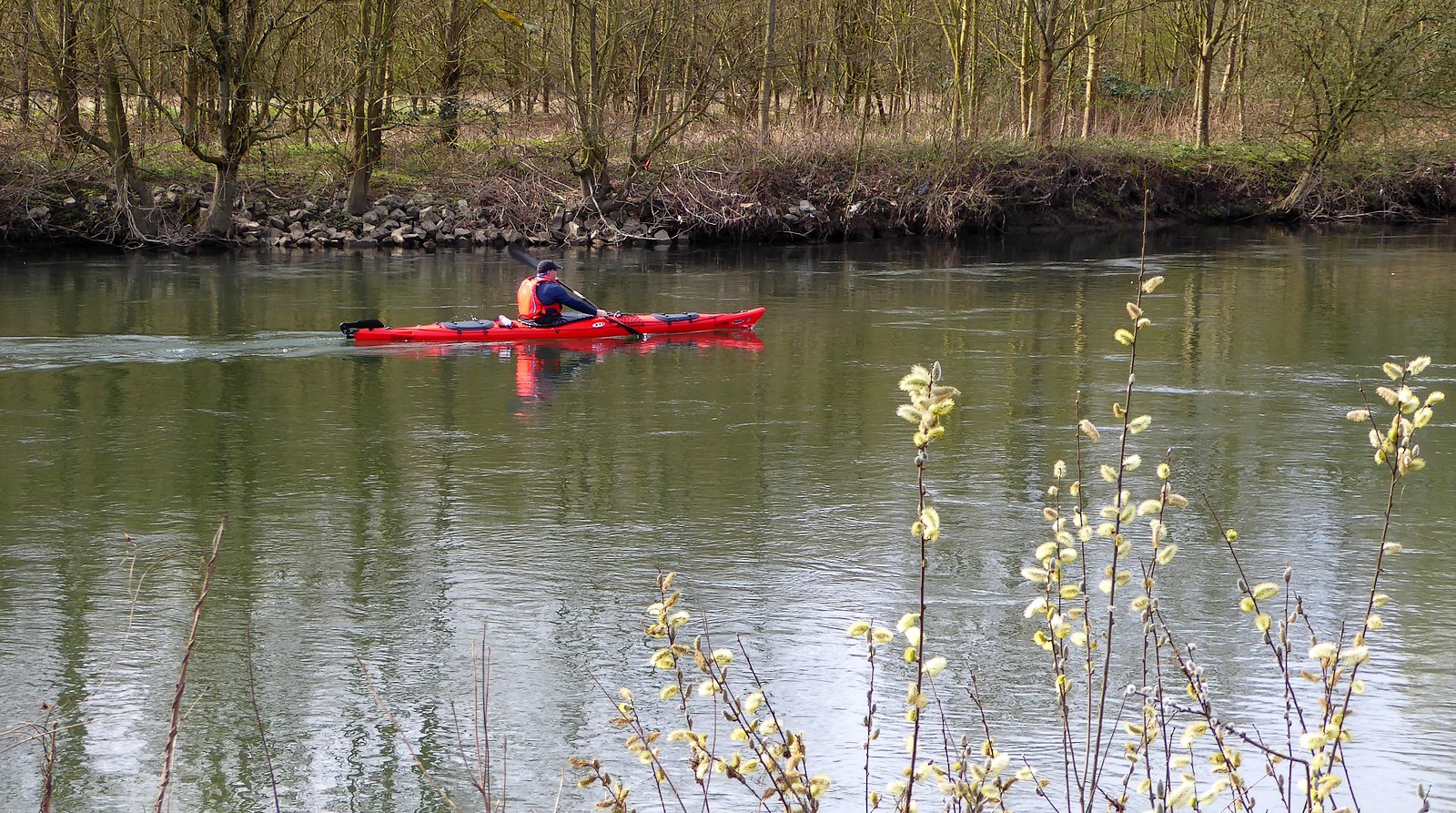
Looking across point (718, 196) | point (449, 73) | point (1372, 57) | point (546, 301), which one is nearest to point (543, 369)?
point (546, 301)

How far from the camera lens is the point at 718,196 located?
22.8 meters

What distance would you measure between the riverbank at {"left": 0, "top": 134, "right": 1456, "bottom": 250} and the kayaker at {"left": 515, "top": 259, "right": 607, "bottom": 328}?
883 cm

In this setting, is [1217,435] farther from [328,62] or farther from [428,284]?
[328,62]

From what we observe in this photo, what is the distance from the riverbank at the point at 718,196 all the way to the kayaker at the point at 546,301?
8.83 meters

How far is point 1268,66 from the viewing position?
2555 centimetres

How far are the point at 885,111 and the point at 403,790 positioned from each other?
2512 cm

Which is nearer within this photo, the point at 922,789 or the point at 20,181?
the point at 922,789

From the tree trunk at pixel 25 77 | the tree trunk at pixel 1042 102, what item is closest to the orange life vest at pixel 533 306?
the tree trunk at pixel 25 77

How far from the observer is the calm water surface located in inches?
200

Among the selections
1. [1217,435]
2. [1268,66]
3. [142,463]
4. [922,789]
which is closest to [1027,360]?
[1217,435]

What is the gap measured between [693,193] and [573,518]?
15.7 m

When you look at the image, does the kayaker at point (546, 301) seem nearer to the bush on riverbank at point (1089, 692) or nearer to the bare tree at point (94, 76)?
the bush on riverbank at point (1089, 692)

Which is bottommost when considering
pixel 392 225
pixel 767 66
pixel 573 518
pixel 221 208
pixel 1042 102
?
pixel 573 518

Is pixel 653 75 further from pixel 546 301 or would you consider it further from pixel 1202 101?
pixel 546 301
